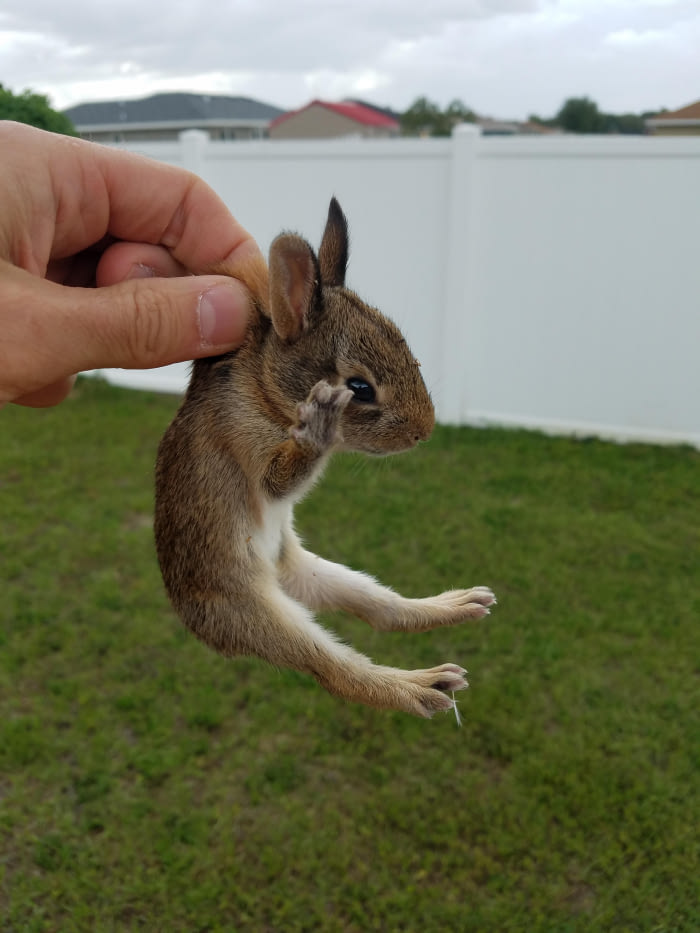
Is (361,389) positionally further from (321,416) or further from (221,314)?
(221,314)

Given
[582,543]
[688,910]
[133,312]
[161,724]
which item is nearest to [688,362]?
Answer: [582,543]

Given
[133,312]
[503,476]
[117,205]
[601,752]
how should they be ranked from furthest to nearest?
1. [503,476]
2. [601,752]
3. [117,205]
4. [133,312]

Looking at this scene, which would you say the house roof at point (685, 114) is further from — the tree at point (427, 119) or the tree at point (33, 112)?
the tree at point (427, 119)

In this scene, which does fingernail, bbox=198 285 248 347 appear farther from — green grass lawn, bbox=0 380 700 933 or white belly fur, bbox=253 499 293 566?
green grass lawn, bbox=0 380 700 933

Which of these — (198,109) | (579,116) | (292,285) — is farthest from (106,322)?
(198,109)

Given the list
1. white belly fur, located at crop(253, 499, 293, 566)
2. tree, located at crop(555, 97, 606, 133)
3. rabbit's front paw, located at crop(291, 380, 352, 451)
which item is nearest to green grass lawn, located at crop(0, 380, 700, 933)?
white belly fur, located at crop(253, 499, 293, 566)

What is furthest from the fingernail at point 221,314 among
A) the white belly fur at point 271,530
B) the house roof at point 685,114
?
the house roof at point 685,114

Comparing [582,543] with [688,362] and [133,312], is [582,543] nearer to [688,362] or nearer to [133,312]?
[688,362]
